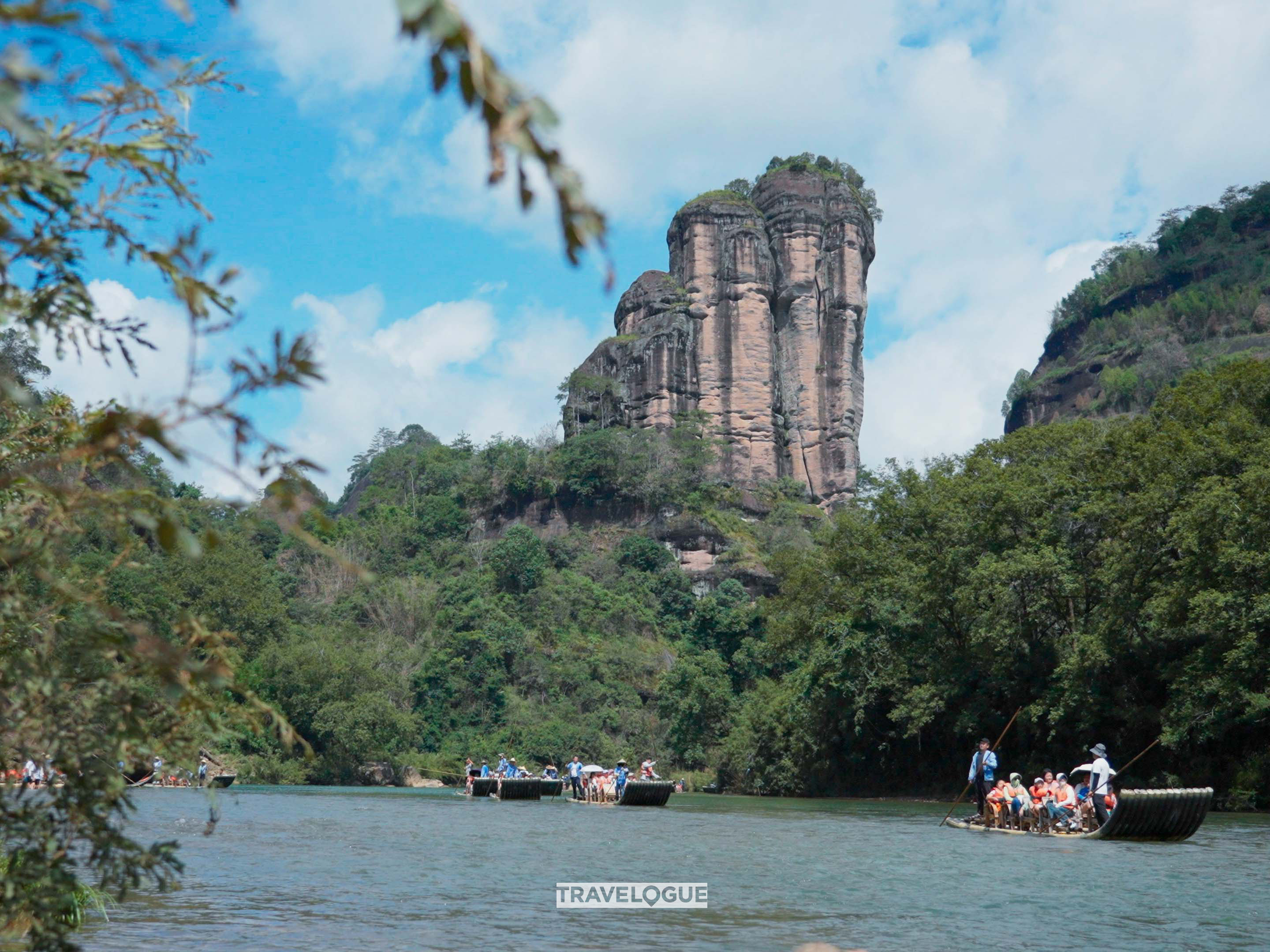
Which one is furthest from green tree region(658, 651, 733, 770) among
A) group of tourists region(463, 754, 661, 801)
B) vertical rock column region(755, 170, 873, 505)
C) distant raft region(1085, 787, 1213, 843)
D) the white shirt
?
vertical rock column region(755, 170, 873, 505)

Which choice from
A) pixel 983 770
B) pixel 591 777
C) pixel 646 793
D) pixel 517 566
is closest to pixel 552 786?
pixel 591 777

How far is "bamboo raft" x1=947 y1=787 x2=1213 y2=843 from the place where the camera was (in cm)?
1995

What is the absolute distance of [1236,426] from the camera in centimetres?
3212

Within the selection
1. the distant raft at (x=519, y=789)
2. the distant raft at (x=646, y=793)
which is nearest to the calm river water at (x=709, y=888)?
the distant raft at (x=646, y=793)

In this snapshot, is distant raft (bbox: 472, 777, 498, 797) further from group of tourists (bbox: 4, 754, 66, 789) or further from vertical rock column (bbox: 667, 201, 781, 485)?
vertical rock column (bbox: 667, 201, 781, 485)

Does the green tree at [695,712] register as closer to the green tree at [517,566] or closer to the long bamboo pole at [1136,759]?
the green tree at [517,566]

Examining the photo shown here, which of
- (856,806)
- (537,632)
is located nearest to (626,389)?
(537,632)

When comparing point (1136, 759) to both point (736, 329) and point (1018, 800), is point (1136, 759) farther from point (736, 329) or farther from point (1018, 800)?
point (736, 329)

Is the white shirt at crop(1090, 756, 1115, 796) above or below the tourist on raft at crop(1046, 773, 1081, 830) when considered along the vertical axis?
above

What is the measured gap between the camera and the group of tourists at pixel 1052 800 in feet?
74.6

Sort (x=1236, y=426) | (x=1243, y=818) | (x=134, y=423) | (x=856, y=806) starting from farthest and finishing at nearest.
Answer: (x=856, y=806), (x=1236, y=426), (x=1243, y=818), (x=134, y=423)

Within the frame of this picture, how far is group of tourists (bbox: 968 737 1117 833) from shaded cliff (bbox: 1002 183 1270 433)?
68871 millimetres

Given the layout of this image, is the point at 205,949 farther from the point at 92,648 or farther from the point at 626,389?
the point at 626,389

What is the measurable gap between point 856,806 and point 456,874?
23.2m
